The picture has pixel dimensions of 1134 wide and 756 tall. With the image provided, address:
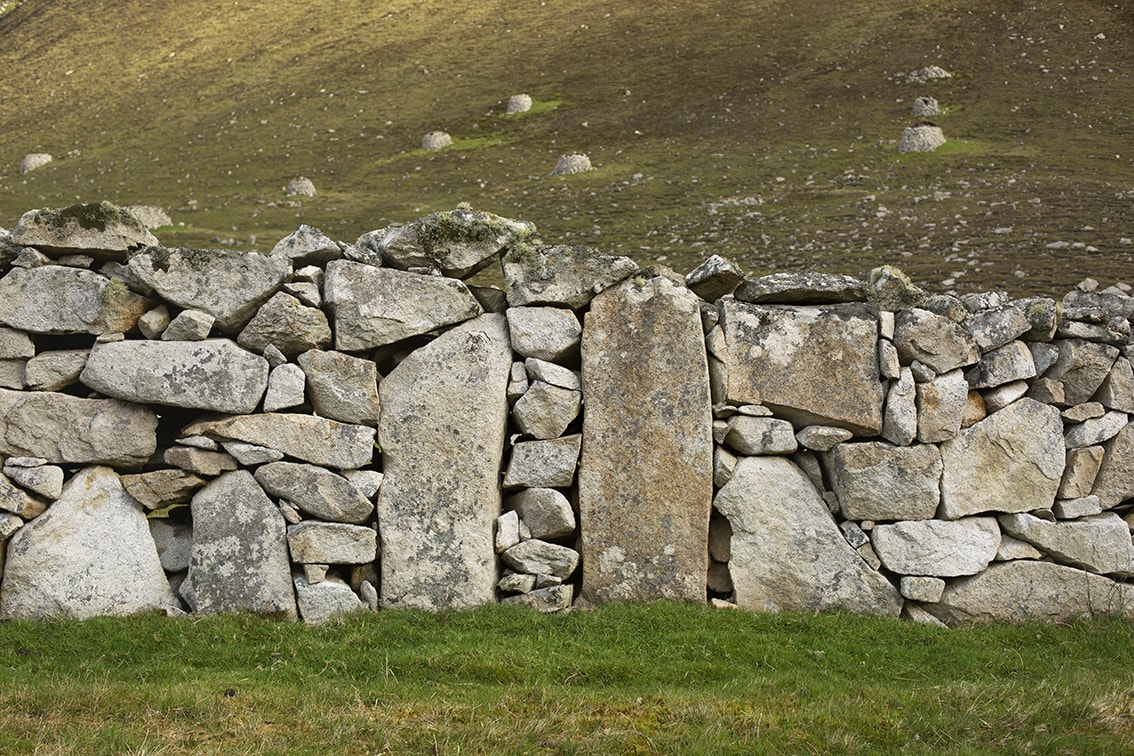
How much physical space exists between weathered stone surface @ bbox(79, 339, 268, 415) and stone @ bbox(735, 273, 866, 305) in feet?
17.0

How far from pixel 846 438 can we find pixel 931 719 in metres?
3.74

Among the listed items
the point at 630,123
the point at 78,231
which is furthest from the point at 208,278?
the point at 630,123

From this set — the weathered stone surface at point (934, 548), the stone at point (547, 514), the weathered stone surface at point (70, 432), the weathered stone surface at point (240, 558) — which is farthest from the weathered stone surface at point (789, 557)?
the weathered stone surface at point (70, 432)

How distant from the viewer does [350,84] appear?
56719mm

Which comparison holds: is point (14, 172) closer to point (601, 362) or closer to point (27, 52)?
point (27, 52)

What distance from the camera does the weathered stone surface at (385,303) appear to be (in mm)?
10266

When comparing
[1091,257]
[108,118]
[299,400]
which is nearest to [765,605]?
[299,400]

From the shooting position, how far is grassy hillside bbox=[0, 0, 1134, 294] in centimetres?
2558

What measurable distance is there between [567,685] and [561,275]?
14.5 feet

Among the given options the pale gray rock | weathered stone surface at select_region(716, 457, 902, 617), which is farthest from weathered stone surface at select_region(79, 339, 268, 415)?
weathered stone surface at select_region(716, 457, 902, 617)

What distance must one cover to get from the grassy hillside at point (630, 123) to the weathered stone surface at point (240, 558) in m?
14.2

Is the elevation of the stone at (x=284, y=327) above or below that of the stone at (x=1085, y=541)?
above

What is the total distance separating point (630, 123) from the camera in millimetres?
43938

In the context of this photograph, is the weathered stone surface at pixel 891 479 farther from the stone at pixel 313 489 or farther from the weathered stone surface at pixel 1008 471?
the stone at pixel 313 489
